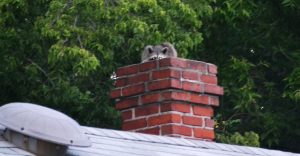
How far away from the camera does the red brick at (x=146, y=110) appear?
829cm

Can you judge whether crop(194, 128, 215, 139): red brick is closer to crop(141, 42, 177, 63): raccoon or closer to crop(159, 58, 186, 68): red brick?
crop(159, 58, 186, 68): red brick

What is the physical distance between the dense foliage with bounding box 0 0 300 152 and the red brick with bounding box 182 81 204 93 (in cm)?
482

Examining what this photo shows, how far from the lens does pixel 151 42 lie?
1409cm

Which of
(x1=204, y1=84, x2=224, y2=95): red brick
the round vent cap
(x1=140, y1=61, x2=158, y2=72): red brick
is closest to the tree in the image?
(x1=204, y1=84, x2=224, y2=95): red brick

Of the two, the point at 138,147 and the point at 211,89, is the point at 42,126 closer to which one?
the point at 138,147

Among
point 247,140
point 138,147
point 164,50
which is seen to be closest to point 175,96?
point 138,147

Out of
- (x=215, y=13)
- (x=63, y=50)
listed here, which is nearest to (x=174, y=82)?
(x=63, y=50)

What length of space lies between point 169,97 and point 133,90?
40cm

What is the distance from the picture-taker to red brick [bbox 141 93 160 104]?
8.25m

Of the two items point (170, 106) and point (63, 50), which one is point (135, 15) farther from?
point (170, 106)

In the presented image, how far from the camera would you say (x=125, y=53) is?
1516cm

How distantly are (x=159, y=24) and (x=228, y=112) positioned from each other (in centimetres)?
394

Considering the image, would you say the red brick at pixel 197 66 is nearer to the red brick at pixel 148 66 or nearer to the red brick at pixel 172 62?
the red brick at pixel 172 62

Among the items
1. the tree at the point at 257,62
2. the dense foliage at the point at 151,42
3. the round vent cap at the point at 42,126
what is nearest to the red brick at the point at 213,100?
the round vent cap at the point at 42,126
